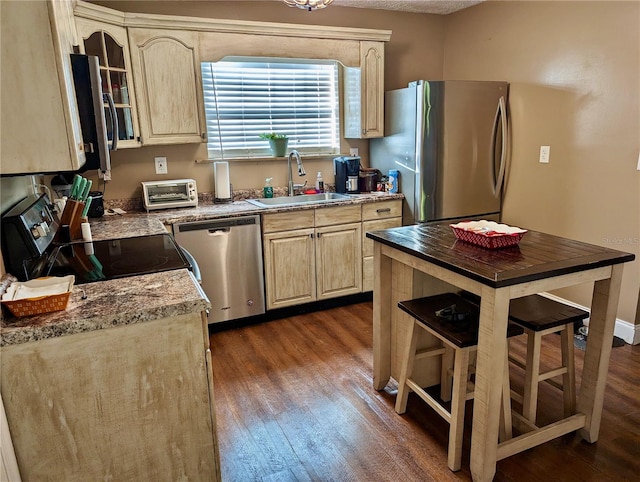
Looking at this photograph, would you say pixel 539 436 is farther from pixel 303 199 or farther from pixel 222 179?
pixel 222 179

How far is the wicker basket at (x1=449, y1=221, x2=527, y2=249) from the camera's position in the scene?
186 centimetres

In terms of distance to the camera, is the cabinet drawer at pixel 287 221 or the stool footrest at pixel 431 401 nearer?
the stool footrest at pixel 431 401

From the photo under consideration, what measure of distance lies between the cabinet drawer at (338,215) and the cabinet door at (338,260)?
4 centimetres

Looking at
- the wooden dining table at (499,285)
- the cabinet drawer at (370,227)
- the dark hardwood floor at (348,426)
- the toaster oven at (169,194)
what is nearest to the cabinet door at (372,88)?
the cabinet drawer at (370,227)

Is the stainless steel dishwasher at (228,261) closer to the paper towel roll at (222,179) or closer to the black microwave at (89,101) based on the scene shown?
the paper towel roll at (222,179)

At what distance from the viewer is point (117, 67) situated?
2830 mm

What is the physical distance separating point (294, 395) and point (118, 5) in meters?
2.83

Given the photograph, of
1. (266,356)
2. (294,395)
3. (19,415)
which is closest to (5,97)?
(19,415)

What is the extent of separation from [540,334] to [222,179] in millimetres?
2449

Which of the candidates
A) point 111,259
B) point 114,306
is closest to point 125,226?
point 111,259

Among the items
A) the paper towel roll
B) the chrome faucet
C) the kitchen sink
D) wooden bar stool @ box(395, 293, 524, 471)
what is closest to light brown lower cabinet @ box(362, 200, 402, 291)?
the kitchen sink

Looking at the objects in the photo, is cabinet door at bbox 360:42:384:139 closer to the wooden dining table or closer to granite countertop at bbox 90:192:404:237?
granite countertop at bbox 90:192:404:237

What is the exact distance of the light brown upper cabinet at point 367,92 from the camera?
3.61 m

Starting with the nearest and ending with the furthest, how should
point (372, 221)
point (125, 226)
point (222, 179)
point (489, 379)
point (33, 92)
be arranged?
point (33, 92) < point (489, 379) < point (125, 226) < point (222, 179) < point (372, 221)
